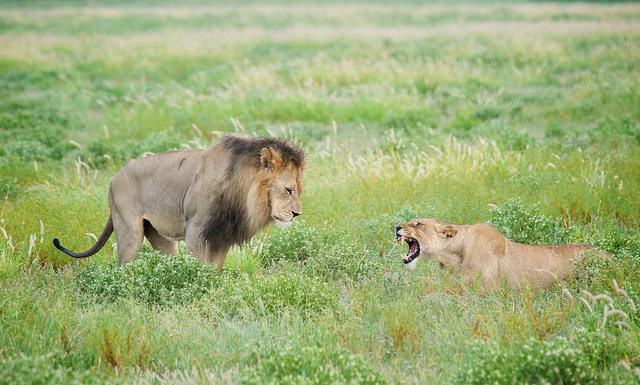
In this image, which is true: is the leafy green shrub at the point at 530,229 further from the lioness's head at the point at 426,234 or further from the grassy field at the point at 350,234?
the lioness's head at the point at 426,234

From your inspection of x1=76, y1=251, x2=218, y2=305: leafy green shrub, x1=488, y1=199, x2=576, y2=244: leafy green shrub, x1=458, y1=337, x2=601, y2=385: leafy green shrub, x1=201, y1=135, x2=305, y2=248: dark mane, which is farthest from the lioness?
x1=76, y1=251, x2=218, y2=305: leafy green shrub

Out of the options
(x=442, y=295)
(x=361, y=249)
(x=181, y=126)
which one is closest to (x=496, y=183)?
(x=361, y=249)

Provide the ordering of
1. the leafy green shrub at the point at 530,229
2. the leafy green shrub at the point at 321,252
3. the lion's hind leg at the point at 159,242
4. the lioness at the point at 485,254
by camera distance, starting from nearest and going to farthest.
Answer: the lioness at the point at 485,254 → the leafy green shrub at the point at 321,252 → the lion's hind leg at the point at 159,242 → the leafy green shrub at the point at 530,229

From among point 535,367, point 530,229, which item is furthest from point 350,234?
point 535,367

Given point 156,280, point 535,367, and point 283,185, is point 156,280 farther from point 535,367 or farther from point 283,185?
point 535,367

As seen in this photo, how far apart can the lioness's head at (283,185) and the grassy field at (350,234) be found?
54 cm

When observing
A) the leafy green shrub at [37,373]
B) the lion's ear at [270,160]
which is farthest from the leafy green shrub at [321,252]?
the leafy green shrub at [37,373]

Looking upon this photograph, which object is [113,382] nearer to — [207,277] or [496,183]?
[207,277]

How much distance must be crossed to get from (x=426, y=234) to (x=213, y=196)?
6.23 feet

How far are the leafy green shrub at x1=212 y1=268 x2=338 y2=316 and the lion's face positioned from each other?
52cm

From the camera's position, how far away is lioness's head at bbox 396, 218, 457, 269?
655cm

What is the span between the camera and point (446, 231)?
6531 millimetres

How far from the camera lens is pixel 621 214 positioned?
8.40m

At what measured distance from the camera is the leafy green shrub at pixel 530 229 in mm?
7434
